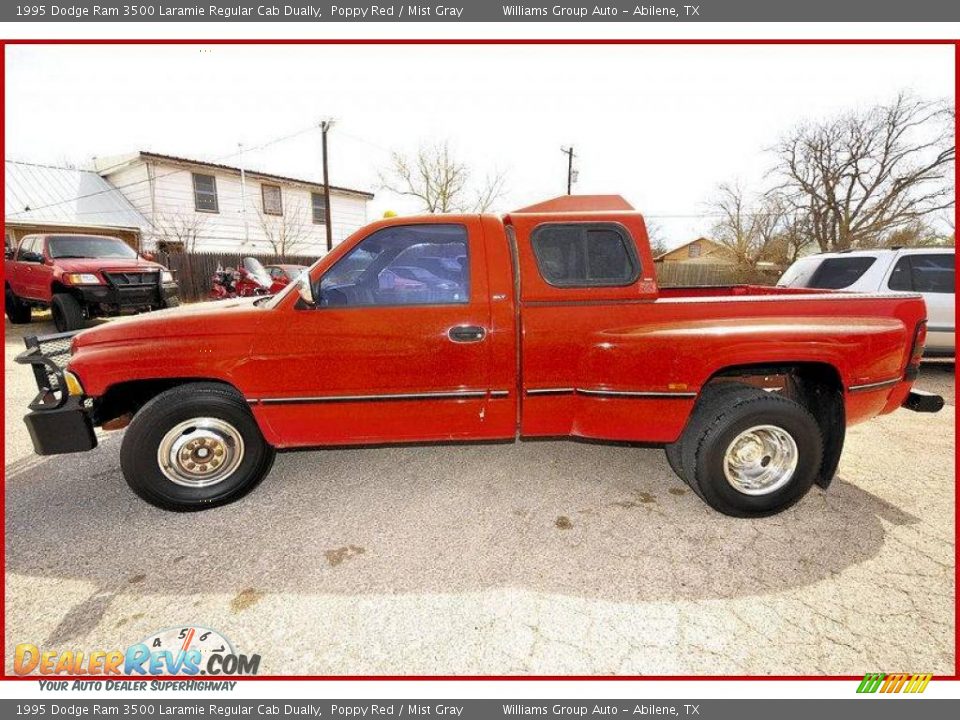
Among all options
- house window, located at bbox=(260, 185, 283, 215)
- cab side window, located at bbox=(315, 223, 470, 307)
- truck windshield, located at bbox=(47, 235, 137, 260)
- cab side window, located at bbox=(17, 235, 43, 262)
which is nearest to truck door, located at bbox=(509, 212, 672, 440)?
cab side window, located at bbox=(315, 223, 470, 307)

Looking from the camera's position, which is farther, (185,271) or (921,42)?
(185,271)

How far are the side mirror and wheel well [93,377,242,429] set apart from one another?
781mm

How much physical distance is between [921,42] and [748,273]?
2485 cm

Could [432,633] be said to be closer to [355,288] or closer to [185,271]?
[355,288]

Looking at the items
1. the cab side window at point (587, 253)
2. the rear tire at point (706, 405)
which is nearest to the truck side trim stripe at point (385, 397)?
the cab side window at point (587, 253)

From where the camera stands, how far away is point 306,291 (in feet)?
9.23

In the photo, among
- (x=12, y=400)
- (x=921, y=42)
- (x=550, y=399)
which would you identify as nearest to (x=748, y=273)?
(x=921, y=42)

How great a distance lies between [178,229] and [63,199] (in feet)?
13.1

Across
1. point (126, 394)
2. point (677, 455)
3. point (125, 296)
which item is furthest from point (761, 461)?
point (125, 296)

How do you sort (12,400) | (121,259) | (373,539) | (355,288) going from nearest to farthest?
(373,539) → (355,288) → (12,400) → (121,259)

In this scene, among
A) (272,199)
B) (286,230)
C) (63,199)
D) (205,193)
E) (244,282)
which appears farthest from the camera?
(286,230)

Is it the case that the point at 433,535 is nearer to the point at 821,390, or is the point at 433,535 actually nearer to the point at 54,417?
the point at 54,417

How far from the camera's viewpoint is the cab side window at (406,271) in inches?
113

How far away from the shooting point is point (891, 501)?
123 inches
